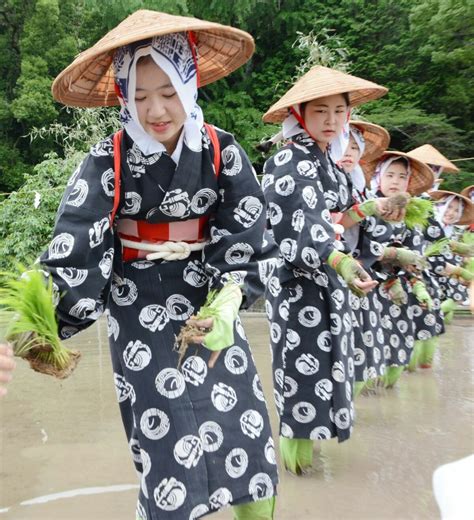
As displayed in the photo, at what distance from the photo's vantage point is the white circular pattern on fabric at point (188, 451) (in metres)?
2.27

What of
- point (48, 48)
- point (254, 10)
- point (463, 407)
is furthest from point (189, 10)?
point (463, 407)

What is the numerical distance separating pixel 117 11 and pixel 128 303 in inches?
762

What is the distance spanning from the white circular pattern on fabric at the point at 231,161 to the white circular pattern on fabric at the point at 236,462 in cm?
97

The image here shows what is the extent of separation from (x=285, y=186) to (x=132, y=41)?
1372mm

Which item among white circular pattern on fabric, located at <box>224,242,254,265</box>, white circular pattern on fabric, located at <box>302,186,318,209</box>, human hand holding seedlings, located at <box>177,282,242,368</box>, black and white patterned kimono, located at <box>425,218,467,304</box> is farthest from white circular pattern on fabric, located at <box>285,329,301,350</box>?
black and white patterned kimono, located at <box>425,218,467,304</box>

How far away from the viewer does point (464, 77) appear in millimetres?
17078

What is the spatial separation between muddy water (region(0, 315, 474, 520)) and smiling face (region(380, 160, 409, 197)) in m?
1.61

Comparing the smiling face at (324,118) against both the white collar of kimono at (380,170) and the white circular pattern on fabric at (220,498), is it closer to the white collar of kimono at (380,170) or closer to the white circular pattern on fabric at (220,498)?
the white collar of kimono at (380,170)

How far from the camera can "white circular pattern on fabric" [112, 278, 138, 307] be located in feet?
8.23

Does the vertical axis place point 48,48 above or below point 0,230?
above

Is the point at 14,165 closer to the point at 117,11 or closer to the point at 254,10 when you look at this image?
the point at 117,11

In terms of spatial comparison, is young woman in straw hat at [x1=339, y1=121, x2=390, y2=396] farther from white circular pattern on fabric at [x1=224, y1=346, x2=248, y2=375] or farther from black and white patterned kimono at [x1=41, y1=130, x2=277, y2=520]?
white circular pattern on fabric at [x1=224, y1=346, x2=248, y2=375]

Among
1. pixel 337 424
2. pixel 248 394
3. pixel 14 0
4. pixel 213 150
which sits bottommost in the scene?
pixel 337 424

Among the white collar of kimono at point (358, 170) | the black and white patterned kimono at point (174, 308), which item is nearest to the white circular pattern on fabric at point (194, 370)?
the black and white patterned kimono at point (174, 308)
